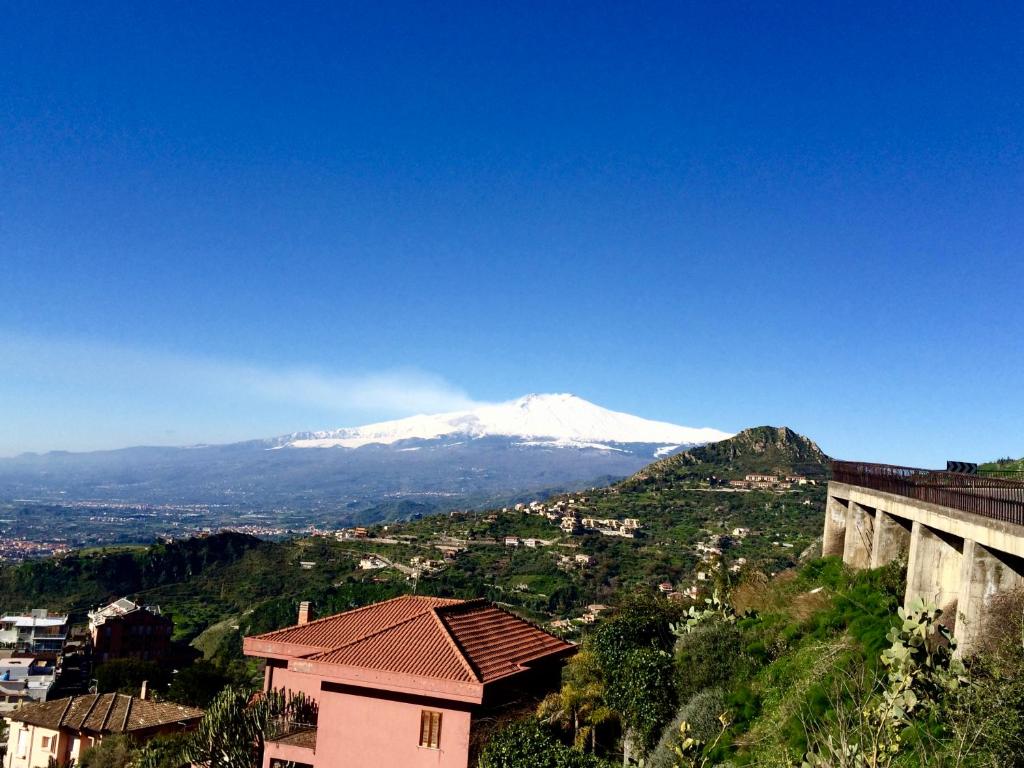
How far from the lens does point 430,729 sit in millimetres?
11375

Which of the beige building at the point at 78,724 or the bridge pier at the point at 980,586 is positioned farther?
the beige building at the point at 78,724

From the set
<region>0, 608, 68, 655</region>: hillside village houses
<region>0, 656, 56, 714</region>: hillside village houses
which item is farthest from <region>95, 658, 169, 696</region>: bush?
<region>0, 608, 68, 655</region>: hillside village houses

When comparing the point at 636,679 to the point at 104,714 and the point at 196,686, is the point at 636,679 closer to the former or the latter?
the point at 104,714

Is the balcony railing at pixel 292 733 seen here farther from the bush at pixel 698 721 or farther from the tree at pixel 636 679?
the bush at pixel 698 721

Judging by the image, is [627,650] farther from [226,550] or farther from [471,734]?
[226,550]

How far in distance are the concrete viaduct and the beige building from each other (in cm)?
2045

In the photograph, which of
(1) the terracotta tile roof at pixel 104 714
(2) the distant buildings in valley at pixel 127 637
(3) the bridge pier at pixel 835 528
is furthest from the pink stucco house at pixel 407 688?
(2) the distant buildings in valley at pixel 127 637

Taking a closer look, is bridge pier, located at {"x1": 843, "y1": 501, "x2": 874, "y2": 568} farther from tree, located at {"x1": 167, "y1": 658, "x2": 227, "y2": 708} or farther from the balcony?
tree, located at {"x1": 167, "y1": 658, "x2": 227, "y2": 708}

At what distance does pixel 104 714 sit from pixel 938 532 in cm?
2572

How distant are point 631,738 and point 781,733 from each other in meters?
4.34

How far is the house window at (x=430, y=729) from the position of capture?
444 inches

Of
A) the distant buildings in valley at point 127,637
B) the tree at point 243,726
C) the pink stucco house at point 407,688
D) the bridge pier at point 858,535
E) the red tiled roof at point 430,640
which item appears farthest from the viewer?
the distant buildings in valley at point 127,637

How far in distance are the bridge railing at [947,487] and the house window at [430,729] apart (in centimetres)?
746

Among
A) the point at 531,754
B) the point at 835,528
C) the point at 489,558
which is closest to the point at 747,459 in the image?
the point at 489,558
